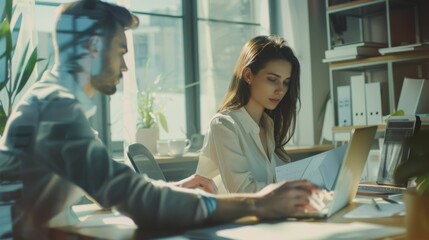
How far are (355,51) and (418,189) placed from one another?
7.15 ft

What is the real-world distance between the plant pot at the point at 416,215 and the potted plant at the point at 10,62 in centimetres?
59

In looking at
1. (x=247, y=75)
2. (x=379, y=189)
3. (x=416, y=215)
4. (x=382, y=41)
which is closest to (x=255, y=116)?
(x=247, y=75)

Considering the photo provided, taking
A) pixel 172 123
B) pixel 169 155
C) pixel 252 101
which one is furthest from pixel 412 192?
pixel 172 123

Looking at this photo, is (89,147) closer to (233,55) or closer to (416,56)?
(416,56)

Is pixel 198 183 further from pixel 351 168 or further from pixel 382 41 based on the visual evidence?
pixel 382 41

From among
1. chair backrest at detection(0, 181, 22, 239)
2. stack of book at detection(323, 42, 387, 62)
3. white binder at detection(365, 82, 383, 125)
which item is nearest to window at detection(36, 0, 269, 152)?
stack of book at detection(323, 42, 387, 62)

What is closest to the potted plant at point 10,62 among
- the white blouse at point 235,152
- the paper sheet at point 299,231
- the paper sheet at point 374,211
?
the paper sheet at point 299,231

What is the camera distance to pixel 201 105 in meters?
3.04

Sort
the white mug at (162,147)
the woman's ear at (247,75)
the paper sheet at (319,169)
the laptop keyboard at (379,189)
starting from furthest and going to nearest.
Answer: the white mug at (162,147) < the woman's ear at (247,75) < the laptop keyboard at (379,189) < the paper sheet at (319,169)

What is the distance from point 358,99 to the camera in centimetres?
295

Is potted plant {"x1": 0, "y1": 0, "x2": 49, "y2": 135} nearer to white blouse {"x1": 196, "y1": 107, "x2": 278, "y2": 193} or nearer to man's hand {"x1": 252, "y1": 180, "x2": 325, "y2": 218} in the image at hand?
man's hand {"x1": 252, "y1": 180, "x2": 325, "y2": 218}

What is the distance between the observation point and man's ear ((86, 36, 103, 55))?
788 millimetres

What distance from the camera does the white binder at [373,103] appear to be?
2869mm

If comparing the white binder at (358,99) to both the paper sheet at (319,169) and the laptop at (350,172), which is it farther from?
the paper sheet at (319,169)
